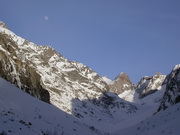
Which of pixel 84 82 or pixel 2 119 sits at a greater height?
pixel 84 82

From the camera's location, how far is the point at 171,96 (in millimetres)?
43656

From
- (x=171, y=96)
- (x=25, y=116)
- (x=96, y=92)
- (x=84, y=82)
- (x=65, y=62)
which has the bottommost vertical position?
(x=25, y=116)

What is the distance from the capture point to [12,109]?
19.0 meters

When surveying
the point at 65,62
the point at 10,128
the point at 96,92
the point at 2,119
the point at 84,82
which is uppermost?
the point at 65,62

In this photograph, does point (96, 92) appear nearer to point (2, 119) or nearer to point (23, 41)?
point (23, 41)

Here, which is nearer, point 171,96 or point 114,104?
point 171,96

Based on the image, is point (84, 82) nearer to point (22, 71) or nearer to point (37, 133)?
point (22, 71)

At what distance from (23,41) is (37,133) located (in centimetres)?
19094

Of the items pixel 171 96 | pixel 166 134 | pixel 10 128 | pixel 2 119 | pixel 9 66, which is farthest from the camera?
pixel 171 96

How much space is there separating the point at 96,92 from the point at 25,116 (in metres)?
134

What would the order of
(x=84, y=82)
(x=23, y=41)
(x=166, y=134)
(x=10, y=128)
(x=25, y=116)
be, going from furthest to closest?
1. (x=23, y=41)
2. (x=84, y=82)
3. (x=25, y=116)
4. (x=166, y=134)
5. (x=10, y=128)

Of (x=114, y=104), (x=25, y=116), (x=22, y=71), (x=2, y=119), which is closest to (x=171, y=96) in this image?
(x=22, y=71)

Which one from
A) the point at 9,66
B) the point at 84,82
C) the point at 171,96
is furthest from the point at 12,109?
the point at 84,82

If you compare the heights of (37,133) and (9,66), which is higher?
(9,66)
